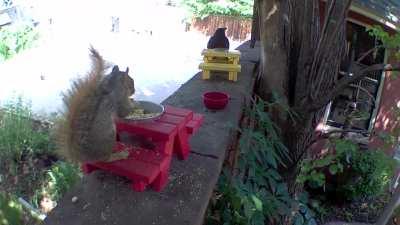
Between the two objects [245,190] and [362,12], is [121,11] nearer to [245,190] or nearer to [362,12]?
[362,12]

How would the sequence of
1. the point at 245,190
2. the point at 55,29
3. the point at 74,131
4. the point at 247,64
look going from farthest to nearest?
the point at 55,29 < the point at 247,64 < the point at 245,190 < the point at 74,131

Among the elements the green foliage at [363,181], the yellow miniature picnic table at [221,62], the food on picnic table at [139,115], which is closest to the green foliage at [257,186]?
the yellow miniature picnic table at [221,62]

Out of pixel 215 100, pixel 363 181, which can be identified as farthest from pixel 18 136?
pixel 363 181

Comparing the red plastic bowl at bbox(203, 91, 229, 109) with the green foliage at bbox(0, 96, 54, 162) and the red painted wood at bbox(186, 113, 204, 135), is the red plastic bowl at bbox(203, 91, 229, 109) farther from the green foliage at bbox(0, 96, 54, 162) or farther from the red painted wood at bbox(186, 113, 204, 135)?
the green foliage at bbox(0, 96, 54, 162)

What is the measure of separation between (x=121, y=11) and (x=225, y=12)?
274 centimetres

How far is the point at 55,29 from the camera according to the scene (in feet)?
26.9

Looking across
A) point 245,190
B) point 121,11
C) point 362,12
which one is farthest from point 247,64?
point 121,11

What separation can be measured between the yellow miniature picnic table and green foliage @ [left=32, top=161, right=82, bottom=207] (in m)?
1.17

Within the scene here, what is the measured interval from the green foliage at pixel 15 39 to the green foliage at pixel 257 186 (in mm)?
5803

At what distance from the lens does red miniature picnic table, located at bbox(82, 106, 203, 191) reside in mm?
1084

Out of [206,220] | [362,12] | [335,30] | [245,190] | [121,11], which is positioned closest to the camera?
[206,220]

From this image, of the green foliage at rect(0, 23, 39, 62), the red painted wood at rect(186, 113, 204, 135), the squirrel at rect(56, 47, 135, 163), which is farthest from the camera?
the green foliage at rect(0, 23, 39, 62)

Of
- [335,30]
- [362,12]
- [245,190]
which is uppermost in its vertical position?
[362,12]

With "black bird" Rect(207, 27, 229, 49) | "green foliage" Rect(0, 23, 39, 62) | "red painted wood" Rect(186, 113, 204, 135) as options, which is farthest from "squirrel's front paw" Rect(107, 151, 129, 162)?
"green foliage" Rect(0, 23, 39, 62)
